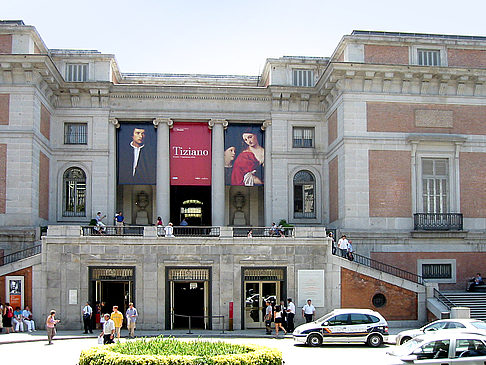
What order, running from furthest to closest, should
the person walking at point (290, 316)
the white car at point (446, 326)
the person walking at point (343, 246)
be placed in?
the person walking at point (343, 246) < the person walking at point (290, 316) < the white car at point (446, 326)

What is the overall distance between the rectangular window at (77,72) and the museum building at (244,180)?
0.29 feet

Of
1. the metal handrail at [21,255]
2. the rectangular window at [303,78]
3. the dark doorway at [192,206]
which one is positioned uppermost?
the rectangular window at [303,78]

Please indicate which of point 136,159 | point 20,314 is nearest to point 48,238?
point 20,314

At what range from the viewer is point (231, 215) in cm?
4369

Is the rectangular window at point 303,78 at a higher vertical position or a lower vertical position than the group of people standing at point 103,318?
higher

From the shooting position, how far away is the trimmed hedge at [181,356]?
55.0ft

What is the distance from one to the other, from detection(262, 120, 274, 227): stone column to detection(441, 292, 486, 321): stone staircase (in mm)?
11869

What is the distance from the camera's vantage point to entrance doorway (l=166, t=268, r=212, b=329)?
32469 mm

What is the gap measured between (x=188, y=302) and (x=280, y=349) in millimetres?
8646

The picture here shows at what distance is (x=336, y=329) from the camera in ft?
87.7

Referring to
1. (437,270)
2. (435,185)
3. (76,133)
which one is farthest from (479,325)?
(76,133)

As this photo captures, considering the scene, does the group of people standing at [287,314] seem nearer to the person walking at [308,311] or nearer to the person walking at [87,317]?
the person walking at [308,311]

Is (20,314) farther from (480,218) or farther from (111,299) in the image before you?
(480,218)

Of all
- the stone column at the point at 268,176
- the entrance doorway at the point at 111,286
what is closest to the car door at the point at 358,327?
the entrance doorway at the point at 111,286
